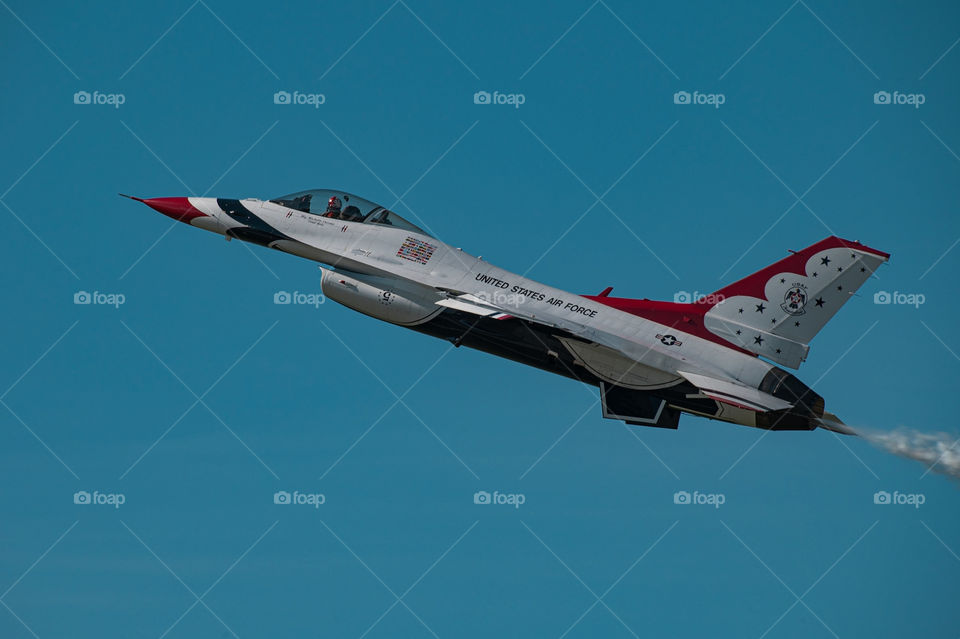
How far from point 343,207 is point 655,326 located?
854 cm

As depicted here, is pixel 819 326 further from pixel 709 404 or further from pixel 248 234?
pixel 248 234

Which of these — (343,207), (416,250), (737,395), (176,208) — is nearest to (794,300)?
(737,395)

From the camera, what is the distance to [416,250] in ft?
109

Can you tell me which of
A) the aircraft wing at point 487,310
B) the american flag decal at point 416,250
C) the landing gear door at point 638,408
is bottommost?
the landing gear door at point 638,408

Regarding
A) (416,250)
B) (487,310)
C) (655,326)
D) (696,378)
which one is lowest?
(696,378)

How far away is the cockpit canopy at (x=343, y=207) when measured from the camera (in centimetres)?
3406

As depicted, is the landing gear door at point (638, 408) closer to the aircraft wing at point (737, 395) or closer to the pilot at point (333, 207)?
the aircraft wing at point (737, 395)

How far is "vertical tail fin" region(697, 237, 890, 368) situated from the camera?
30688 millimetres

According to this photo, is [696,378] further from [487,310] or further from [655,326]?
[487,310]

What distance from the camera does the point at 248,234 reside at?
114 ft

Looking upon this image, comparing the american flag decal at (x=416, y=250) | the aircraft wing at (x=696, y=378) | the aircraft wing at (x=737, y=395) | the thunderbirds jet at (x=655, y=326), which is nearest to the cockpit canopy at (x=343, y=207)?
the american flag decal at (x=416, y=250)

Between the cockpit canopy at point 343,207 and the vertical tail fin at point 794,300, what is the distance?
784cm


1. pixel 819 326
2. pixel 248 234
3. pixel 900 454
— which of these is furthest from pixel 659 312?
pixel 248 234

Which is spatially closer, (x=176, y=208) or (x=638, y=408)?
(x=638, y=408)
